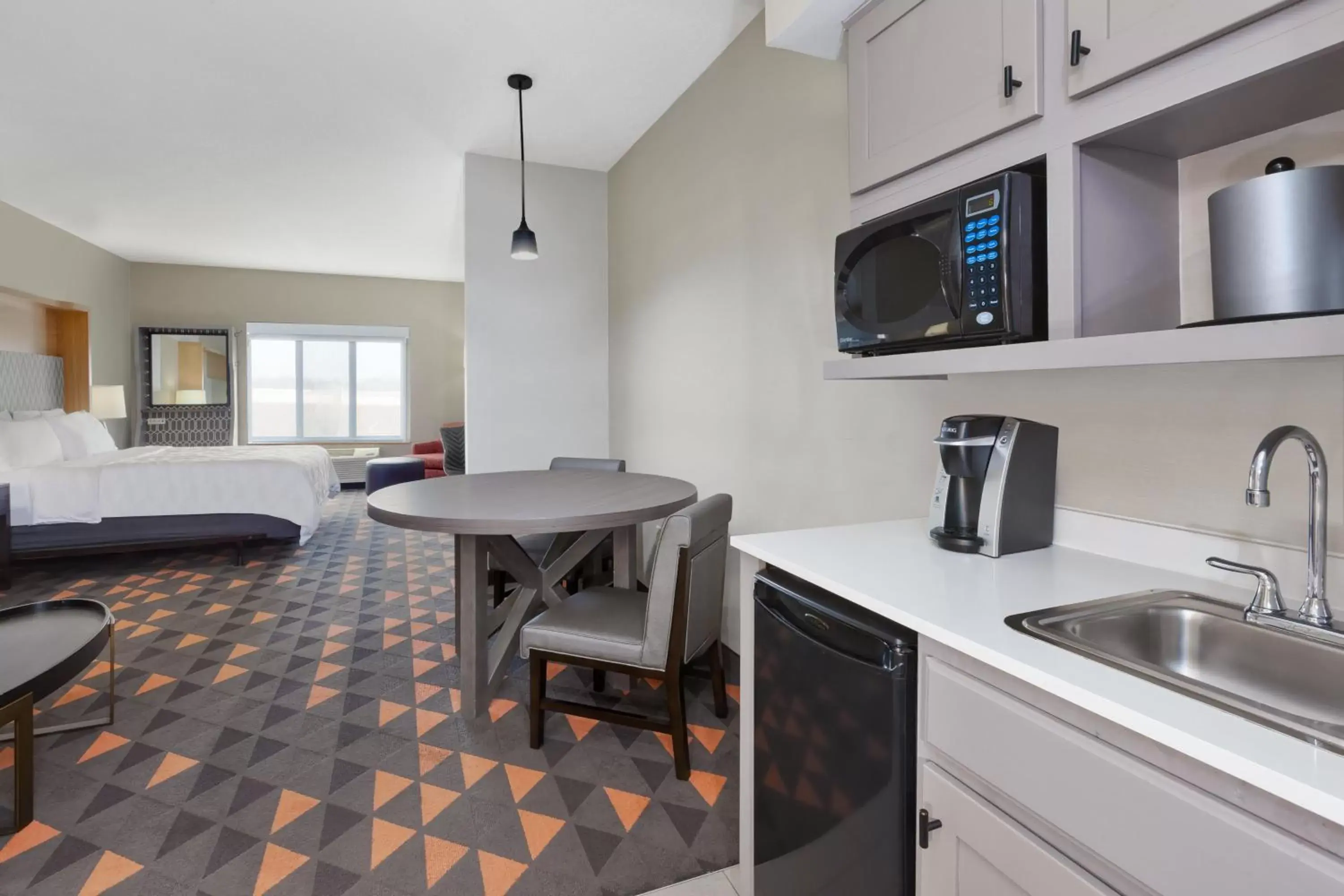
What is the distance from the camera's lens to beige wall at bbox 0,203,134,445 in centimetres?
524

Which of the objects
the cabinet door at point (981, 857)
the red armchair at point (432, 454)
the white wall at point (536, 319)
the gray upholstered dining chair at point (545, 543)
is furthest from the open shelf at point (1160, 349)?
the red armchair at point (432, 454)

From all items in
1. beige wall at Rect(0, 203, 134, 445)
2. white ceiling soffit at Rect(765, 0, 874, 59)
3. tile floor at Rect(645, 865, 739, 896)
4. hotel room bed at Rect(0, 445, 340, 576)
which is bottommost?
tile floor at Rect(645, 865, 739, 896)

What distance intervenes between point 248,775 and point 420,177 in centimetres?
392

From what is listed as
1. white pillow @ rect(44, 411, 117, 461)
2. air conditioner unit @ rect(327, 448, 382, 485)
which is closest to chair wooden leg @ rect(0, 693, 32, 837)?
white pillow @ rect(44, 411, 117, 461)

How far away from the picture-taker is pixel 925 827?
979 mm

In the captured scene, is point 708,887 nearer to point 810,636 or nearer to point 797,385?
point 810,636

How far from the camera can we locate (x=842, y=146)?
211cm

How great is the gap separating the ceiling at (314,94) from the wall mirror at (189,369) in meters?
2.26

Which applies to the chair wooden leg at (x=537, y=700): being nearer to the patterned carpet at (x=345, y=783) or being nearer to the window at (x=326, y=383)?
the patterned carpet at (x=345, y=783)

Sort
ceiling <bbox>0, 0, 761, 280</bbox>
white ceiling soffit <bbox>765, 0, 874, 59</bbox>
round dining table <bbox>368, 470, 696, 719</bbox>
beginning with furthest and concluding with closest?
ceiling <bbox>0, 0, 761, 280</bbox>, round dining table <bbox>368, 470, 696, 719</bbox>, white ceiling soffit <bbox>765, 0, 874, 59</bbox>

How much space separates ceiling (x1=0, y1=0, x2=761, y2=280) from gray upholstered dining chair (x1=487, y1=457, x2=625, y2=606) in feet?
6.26

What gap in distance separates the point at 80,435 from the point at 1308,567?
754 centimetres

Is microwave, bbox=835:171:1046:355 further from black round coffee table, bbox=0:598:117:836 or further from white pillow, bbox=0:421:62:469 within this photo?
white pillow, bbox=0:421:62:469

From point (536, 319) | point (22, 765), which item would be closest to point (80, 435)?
point (536, 319)
